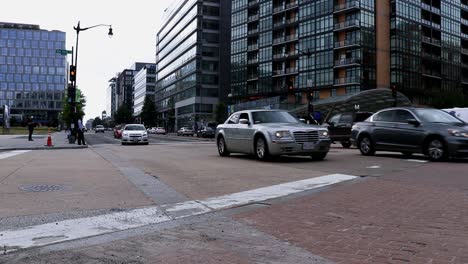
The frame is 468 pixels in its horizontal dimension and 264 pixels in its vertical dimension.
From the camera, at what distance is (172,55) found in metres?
125

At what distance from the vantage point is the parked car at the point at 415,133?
39.9ft

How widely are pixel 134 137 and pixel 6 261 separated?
1003 inches

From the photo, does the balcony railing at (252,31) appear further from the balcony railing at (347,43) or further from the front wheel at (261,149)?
the front wheel at (261,149)

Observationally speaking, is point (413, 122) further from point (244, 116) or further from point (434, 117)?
point (244, 116)

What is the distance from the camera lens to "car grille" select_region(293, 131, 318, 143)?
12.4 meters

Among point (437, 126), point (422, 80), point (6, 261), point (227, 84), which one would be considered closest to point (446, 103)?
point (422, 80)

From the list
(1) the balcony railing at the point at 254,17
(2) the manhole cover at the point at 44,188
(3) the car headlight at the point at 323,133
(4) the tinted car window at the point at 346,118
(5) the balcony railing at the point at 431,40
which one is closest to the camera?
(2) the manhole cover at the point at 44,188

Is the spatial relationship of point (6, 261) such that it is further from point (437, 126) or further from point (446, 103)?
point (446, 103)

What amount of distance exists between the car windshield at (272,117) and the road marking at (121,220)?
5805mm

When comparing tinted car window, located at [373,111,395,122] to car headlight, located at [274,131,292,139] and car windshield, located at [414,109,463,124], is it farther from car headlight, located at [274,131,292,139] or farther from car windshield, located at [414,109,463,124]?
car headlight, located at [274,131,292,139]

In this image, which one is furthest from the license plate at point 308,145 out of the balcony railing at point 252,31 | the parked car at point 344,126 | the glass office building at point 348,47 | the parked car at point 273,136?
the balcony railing at point 252,31

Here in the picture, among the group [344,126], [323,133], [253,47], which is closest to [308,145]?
[323,133]

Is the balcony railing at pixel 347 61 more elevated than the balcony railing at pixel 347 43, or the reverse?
the balcony railing at pixel 347 43

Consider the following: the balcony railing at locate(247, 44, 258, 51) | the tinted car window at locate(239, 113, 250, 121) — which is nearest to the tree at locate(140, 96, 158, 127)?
the balcony railing at locate(247, 44, 258, 51)
